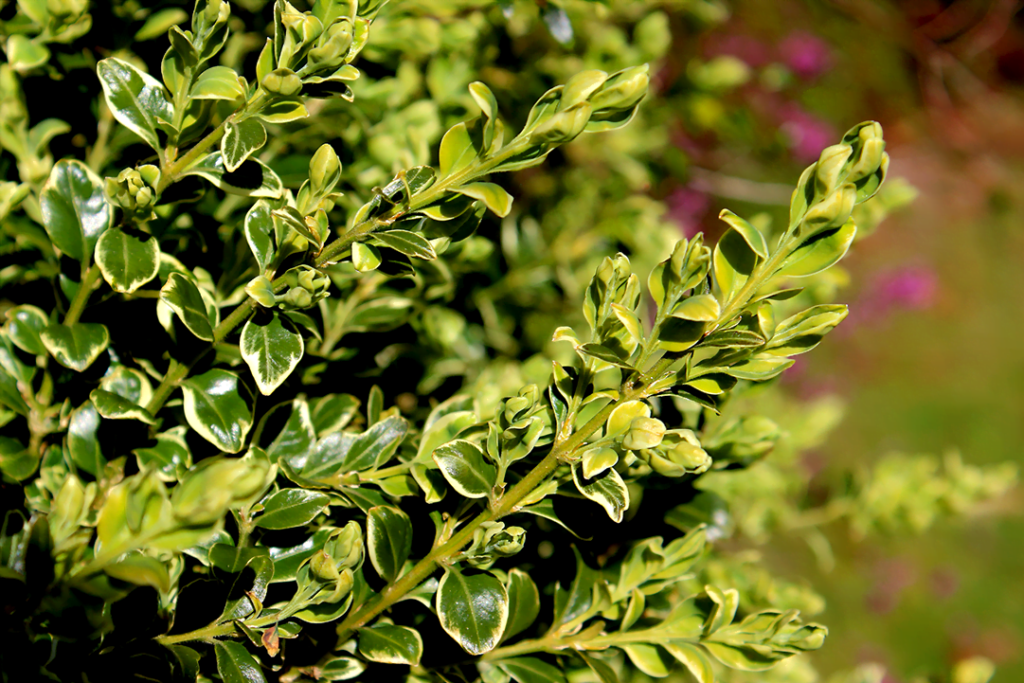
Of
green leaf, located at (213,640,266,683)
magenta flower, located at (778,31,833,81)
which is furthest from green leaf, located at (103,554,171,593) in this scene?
magenta flower, located at (778,31,833,81)

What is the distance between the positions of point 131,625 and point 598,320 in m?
0.44

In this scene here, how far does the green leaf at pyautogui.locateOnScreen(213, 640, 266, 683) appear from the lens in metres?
0.55

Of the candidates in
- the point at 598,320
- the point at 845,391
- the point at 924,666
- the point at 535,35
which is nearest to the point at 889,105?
the point at 845,391

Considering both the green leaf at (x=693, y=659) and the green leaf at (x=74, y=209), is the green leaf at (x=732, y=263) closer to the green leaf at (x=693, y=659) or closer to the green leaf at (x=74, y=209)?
the green leaf at (x=693, y=659)

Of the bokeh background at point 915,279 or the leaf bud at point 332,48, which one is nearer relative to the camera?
the leaf bud at point 332,48

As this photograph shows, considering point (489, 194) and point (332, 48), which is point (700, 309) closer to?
point (489, 194)

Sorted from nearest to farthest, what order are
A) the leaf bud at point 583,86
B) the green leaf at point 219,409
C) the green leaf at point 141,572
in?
the green leaf at point 141,572
the leaf bud at point 583,86
the green leaf at point 219,409

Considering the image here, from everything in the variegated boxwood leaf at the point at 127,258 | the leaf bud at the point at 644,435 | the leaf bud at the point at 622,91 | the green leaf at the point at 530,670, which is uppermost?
the leaf bud at the point at 622,91

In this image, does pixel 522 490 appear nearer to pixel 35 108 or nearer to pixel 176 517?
pixel 176 517

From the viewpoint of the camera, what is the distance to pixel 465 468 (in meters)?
0.57

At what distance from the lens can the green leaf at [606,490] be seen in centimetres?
54

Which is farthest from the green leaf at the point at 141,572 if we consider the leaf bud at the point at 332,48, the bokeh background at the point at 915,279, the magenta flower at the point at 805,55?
the magenta flower at the point at 805,55

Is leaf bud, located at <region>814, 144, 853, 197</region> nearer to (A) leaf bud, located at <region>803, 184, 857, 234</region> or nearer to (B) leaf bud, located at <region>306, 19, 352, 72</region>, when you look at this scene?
(A) leaf bud, located at <region>803, 184, 857, 234</region>

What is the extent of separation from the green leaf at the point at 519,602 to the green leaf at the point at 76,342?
418 millimetres
